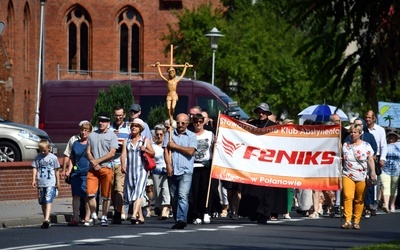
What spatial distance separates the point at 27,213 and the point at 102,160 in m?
3.55

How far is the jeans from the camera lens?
19828 millimetres

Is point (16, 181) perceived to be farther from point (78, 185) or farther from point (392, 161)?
point (392, 161)

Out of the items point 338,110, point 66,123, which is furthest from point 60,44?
point 338,110

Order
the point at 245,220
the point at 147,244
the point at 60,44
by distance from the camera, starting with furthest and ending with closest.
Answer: the point at 60,44 → the point at 245,220 → the point at 147,244

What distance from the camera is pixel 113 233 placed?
1917cm

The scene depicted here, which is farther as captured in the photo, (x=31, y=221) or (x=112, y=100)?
(x=112, y=100)

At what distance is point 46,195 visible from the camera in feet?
69.4

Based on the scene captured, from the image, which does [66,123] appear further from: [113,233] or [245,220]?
[113,233]

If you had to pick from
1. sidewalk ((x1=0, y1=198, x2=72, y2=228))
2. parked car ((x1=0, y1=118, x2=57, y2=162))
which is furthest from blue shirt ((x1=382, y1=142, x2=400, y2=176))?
parked car ((x1=0, y1=118, x2=57, y2=162))

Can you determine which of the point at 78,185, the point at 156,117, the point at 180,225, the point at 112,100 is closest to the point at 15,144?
the point at 112,100

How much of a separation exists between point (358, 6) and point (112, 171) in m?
10.6

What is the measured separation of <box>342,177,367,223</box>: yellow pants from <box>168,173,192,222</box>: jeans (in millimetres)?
2431

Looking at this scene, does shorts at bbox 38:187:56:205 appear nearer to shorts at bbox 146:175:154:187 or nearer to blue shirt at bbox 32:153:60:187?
blue shirt at bbox 32:153:60:187

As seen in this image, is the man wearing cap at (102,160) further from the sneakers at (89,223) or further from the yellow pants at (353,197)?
the yellow pants at (353,197)
